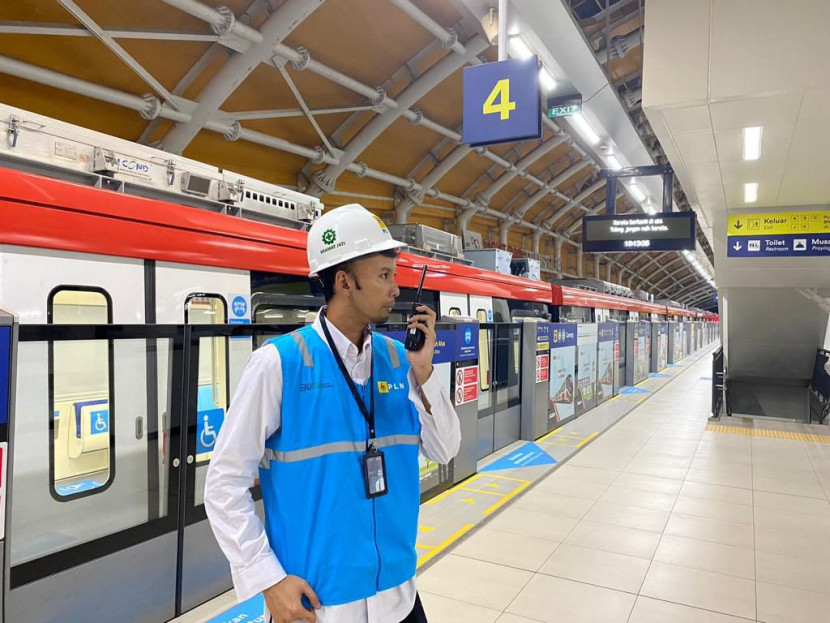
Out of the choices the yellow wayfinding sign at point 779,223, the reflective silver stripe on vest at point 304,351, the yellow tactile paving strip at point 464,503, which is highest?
the yellow wayfinding sign at point 779,223

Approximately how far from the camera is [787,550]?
4645 mm

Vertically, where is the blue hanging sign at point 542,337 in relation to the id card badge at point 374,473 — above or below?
above

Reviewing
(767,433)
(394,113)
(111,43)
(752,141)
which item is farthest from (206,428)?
(394,113)

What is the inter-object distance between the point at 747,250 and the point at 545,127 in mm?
11895

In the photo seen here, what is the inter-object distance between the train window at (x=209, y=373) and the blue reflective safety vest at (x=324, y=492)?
2.26m

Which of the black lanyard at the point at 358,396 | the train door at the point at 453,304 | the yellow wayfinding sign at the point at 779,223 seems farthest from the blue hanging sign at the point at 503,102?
the yellow wayfinding sign at the point at 779,223

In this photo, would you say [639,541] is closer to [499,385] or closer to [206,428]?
[206,428]

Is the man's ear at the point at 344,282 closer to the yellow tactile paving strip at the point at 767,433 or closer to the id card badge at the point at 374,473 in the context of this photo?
the id card badge at the point at 374,473

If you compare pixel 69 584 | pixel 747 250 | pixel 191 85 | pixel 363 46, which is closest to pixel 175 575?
pixel 69 584

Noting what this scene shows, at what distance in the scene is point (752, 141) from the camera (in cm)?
646

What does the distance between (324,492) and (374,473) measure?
0.49ft

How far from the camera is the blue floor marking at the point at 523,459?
7163mm

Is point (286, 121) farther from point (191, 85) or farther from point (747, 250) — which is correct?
point (747, 250)

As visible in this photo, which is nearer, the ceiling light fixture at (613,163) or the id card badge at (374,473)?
the id card badge at (374,473)
